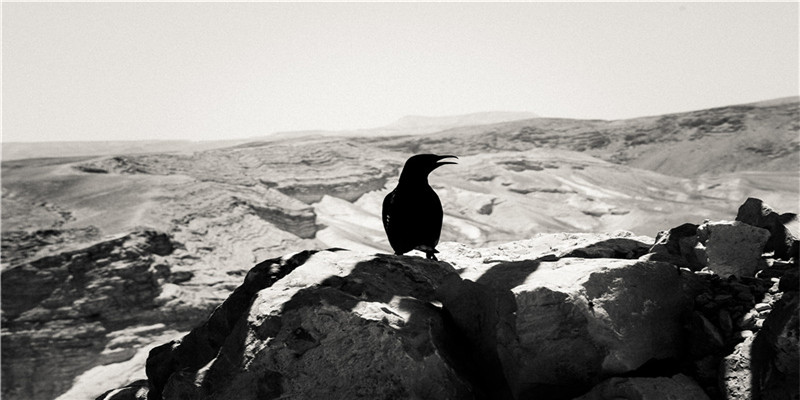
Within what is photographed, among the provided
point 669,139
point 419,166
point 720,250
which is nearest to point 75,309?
point 419,166

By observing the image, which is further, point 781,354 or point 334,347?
point 334,347

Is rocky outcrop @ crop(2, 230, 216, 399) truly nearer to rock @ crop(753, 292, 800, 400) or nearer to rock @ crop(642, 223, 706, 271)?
rock @ crop(642, 223, 706, 271)

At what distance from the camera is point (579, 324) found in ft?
9.68

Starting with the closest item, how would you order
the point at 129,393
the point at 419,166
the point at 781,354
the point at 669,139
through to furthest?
the point at 781,354, the point at 129,393, the point at 419,166, the point at 669,139

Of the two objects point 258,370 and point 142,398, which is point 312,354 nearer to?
point 258,370

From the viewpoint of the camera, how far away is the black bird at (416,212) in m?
5.15

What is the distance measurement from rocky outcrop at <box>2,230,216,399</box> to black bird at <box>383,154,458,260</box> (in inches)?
468

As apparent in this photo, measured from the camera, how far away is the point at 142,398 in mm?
4199

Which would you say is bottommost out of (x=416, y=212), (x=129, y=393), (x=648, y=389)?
(x=129, y=393)

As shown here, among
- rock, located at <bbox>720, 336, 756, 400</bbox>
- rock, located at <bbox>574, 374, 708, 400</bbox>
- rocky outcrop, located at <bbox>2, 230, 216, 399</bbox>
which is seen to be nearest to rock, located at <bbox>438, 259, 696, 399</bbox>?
rock, located at <bbox>574, 374, 708, 400</bbox>

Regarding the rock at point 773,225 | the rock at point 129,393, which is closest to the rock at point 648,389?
the rock at point 773,225

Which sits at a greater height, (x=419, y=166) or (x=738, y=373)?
(x=419, y=166)

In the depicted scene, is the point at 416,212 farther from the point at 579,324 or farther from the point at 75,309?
the point at 75,309

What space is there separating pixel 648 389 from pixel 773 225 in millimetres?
1769
